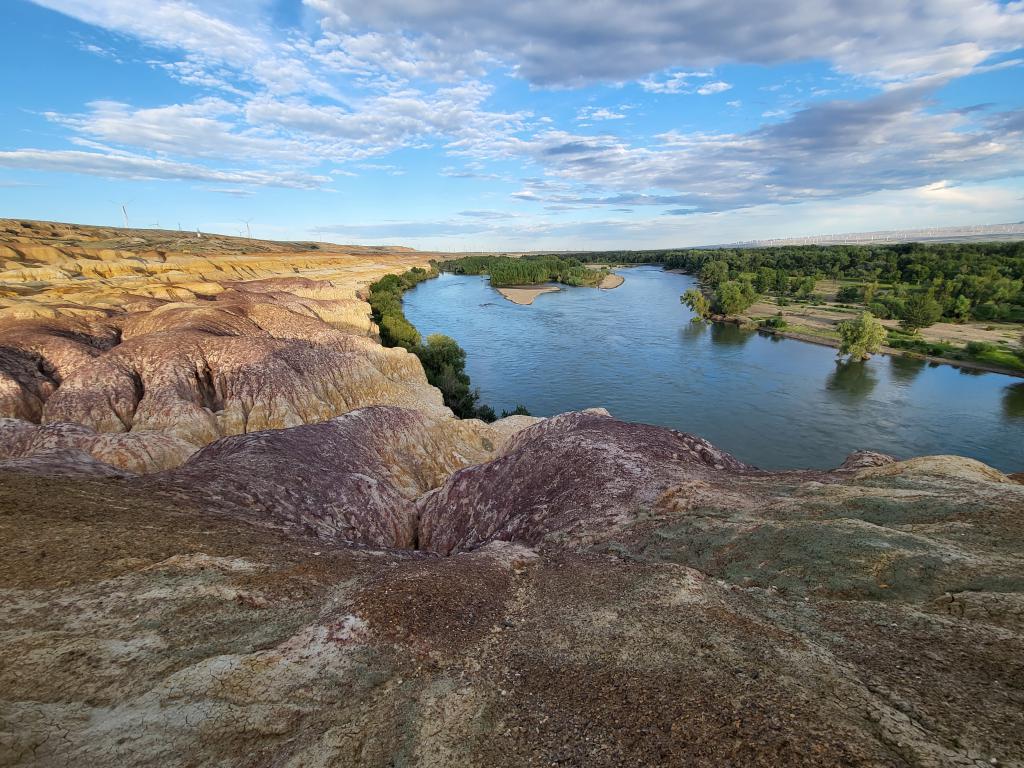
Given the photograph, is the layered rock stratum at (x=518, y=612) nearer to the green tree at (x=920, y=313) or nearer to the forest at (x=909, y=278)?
the green tree at (x=920, y=313)

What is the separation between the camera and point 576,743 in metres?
6.02

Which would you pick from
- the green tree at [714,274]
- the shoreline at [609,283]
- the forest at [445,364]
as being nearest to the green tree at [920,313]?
the green tree at [714,274]

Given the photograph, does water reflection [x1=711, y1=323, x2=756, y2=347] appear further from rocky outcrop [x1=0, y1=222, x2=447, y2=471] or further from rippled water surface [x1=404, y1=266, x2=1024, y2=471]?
rocky outcrop [x1=0, y1=222, x2=447, y2=471]

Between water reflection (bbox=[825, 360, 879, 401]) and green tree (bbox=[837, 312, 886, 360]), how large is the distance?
177 cm

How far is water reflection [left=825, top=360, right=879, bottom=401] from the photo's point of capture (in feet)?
195

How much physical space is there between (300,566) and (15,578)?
4717 millimetres

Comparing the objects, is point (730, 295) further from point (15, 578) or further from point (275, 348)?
point (15, 578)

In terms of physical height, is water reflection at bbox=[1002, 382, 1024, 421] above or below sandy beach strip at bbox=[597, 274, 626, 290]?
below

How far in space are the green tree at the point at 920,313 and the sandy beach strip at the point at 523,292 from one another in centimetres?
8581

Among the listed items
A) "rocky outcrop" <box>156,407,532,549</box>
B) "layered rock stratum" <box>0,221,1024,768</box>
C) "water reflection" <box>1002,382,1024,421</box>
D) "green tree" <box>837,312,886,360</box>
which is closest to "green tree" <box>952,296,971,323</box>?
"green tree" <box>837,312,886,360</box>

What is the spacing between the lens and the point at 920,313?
87.1m

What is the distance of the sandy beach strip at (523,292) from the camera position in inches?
5543

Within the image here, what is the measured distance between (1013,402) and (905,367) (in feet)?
49.3

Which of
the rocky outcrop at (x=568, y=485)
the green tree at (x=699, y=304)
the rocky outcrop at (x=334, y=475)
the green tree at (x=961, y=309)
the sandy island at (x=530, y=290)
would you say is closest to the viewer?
the rocky outcrop at (x=334, y=475)
